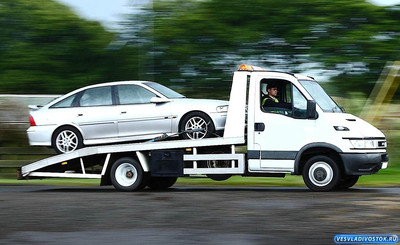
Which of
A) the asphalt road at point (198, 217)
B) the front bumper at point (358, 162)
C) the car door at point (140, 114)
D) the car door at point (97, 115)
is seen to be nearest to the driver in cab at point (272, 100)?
the front bumper at point (358, 162)

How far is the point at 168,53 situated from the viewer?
2516 cm

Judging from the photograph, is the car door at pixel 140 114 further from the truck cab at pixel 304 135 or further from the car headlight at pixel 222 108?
the truck cab at pixel 304 135

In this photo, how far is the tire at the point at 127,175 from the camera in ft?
45.8

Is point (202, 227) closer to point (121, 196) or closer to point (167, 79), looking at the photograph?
point (121, 196)

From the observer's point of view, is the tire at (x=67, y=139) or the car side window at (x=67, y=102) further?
the car side window at (x=67, y=102)

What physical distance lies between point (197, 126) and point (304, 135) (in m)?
1.93

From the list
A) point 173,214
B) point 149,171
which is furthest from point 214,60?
point 173,214

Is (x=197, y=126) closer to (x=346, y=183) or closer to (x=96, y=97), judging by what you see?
(x=96, y=97)

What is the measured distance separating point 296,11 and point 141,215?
1540cm

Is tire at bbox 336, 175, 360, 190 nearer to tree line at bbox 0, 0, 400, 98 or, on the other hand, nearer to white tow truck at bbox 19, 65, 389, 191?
white tow truck at bbox 19, 65, 389, 191

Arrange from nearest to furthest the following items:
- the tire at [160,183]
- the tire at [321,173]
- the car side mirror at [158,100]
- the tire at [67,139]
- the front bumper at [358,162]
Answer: the front bumper at [358,162]
the tire at [321,173]
the car side mirror at [158,100]
the tire at [67,139]
the tire at [160,183]

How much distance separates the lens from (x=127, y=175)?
14.1 m

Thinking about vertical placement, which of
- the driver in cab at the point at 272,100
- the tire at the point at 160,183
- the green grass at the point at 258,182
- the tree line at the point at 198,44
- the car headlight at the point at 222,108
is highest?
the tree line at the point at 198,44

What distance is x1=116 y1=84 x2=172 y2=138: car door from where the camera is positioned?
13.6 meters
